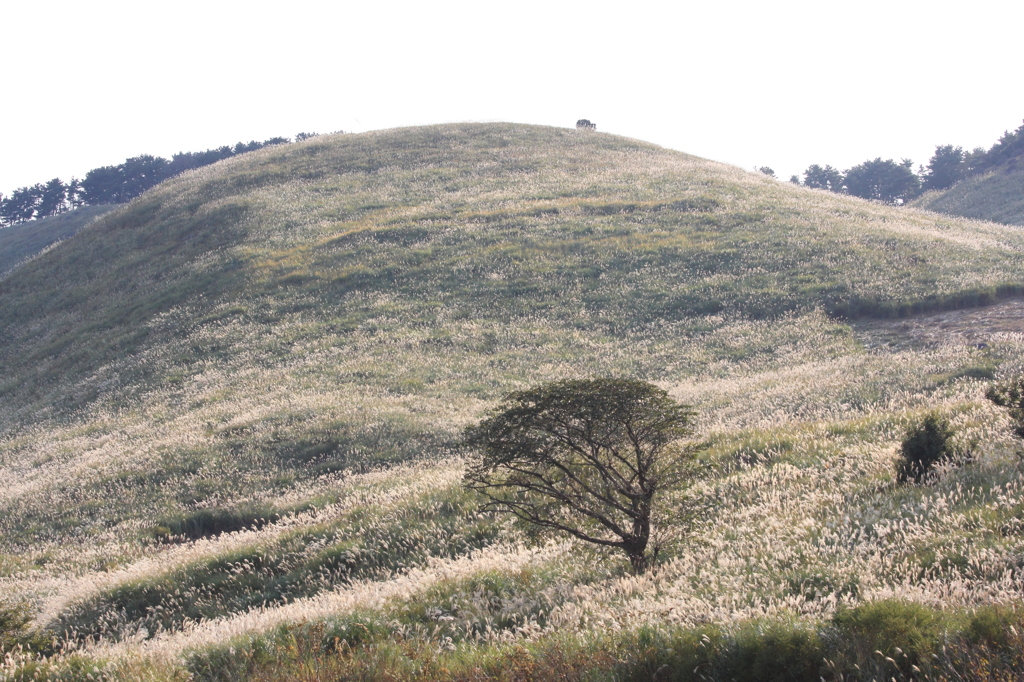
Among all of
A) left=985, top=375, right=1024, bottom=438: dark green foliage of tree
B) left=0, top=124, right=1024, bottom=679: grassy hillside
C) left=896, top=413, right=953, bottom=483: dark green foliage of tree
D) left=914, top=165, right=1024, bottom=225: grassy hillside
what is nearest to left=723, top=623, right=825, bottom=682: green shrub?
left=0, top=124, right=1024, bottom=679: grassy hillside

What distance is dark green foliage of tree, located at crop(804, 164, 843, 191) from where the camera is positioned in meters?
109

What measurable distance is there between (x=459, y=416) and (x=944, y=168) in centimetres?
10901

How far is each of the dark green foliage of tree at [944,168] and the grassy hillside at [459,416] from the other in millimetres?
61527

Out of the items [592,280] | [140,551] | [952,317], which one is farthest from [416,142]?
[140,551]

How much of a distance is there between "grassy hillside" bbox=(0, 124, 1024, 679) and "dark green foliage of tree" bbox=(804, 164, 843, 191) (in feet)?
197

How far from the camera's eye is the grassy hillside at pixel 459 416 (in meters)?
6.83

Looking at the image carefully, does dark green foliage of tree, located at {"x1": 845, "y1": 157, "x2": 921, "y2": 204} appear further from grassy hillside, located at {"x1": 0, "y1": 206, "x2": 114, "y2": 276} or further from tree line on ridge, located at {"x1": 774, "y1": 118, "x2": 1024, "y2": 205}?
grassy hillside, located at {"x1": 0, "y1": 206, "x2": 114, "y2": 276}

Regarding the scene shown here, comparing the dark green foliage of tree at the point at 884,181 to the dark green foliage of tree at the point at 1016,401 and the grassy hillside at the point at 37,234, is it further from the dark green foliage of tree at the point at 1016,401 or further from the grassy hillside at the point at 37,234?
the grassy hillside at the point at 37,234

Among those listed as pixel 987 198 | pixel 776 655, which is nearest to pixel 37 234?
pixel 776 655

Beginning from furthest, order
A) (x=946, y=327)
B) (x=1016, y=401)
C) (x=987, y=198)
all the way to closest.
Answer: (x=987, y=198) < (x=946, y=327) < (x=1016, y=401)

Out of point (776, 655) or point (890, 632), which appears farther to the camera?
point (776, 655)

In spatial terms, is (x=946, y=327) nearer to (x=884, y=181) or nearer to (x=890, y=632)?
(x=890, y=632)

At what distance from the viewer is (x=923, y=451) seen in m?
8.97

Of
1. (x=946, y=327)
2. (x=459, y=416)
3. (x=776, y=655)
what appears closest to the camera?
(x=776, y=655)
